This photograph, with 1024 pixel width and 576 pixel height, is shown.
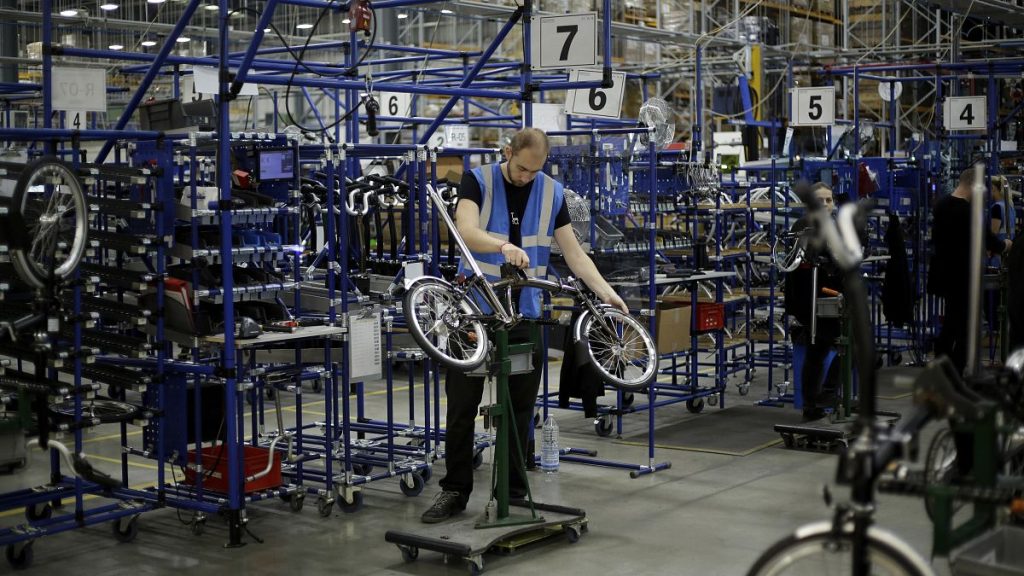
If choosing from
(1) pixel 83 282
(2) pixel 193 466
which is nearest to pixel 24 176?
(1) pixel 83 282

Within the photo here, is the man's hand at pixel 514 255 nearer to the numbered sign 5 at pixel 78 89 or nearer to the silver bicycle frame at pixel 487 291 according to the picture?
the silver bicycle frame at pixel 487 291

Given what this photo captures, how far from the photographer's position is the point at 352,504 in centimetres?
670

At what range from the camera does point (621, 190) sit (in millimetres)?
9008

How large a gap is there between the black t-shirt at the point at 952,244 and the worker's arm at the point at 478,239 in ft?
15.1

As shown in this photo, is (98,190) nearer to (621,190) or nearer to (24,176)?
(24,176)

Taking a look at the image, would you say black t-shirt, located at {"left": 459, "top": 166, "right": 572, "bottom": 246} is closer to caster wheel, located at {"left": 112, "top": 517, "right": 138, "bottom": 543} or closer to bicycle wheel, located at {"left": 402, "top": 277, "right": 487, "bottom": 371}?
bicycle wheel, located at {"left": 402, "top": 277, "right": 487, "bottom": 371}

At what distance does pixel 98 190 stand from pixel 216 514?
189 centimetres

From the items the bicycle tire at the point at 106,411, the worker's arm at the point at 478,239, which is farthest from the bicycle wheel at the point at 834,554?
the bicycle tire at the point at 106,411

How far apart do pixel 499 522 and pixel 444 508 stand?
1.29 ft

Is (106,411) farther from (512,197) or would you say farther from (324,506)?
(512,197)

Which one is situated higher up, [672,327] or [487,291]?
[487,291]

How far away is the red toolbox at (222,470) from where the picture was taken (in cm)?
634

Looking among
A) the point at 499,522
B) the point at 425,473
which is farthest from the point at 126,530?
the point at 499,522

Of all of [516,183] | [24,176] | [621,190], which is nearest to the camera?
[24,176]
